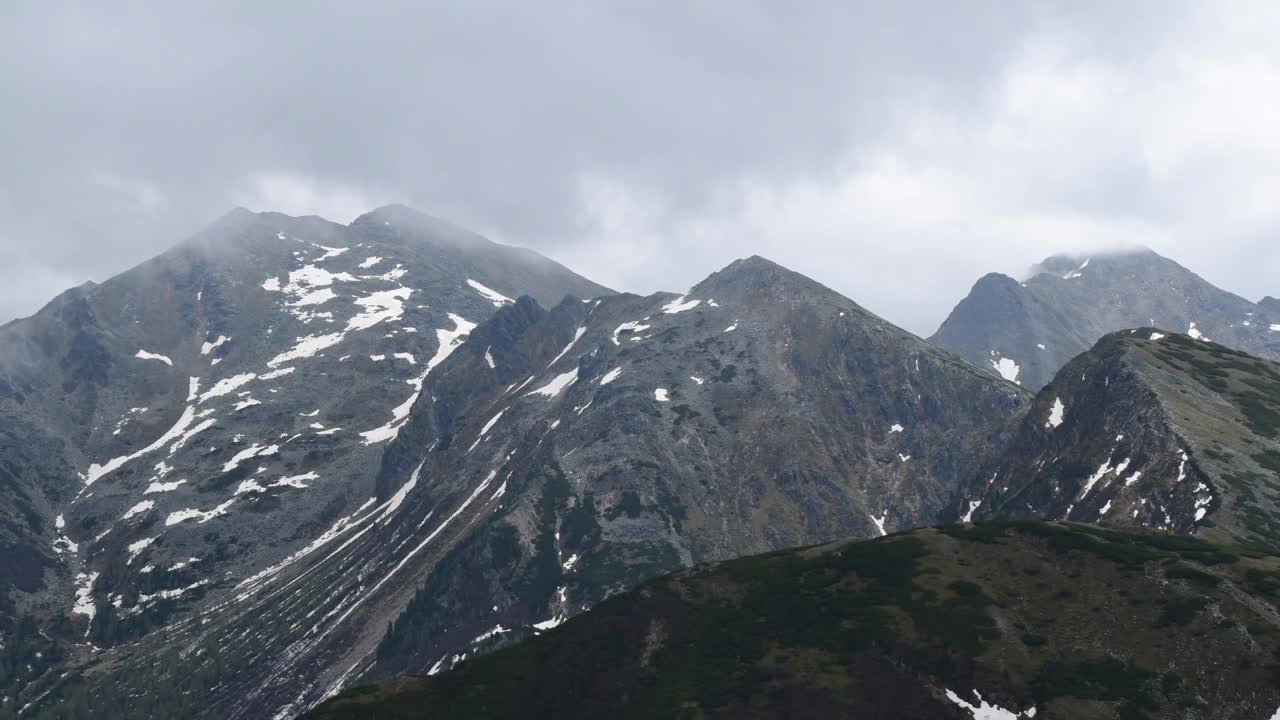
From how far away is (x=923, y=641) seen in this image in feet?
420

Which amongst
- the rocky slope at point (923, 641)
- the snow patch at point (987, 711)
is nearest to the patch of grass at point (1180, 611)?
the rocky slope at point (923, 641)

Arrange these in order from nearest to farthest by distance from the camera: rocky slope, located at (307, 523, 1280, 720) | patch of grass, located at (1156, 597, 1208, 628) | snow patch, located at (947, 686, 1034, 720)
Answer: rocky slope, located at (307, 523, 1280, 720) < snow patch, located at (947, 686, 1034, 720) < patch of grass, located at (1156, 597, 1208, 628)

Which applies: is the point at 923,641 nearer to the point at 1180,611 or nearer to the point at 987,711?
the point at 987,711

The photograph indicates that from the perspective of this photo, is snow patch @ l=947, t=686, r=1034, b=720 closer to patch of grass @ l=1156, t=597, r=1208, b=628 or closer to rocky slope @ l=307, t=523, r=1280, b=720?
rocky slope @ l=307, t=523, r=1280, b=720

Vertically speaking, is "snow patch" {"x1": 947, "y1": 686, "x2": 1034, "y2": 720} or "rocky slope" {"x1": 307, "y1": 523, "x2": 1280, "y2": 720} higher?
"rocky slope" {"x1": 307, "y1": 523, "x2": 1280, "y2": 720}

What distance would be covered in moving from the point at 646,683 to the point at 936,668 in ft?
134

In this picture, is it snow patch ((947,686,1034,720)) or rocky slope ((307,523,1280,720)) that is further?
snow patch ((947,686,1034,720))

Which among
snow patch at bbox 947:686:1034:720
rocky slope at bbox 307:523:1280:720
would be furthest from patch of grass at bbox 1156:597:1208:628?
snow patch at bbox 947:686:1034:720

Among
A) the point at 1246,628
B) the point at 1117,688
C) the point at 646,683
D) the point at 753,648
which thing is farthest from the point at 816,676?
the point at 1246,628

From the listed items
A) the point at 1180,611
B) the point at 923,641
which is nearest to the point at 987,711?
the point at 923,641

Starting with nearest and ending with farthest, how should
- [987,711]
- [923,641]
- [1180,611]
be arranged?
[987,711], [1180,611], [923,641]

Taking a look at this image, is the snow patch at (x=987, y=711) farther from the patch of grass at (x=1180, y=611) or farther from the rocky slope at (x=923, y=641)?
the patch of grass at (x=1180, y=611)

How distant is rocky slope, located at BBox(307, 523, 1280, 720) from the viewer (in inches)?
4323

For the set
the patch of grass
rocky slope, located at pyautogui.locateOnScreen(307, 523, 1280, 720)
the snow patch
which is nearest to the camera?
rocky slope, located at pyautogui.locateOnScreen(307, 523, 1280, 720)
